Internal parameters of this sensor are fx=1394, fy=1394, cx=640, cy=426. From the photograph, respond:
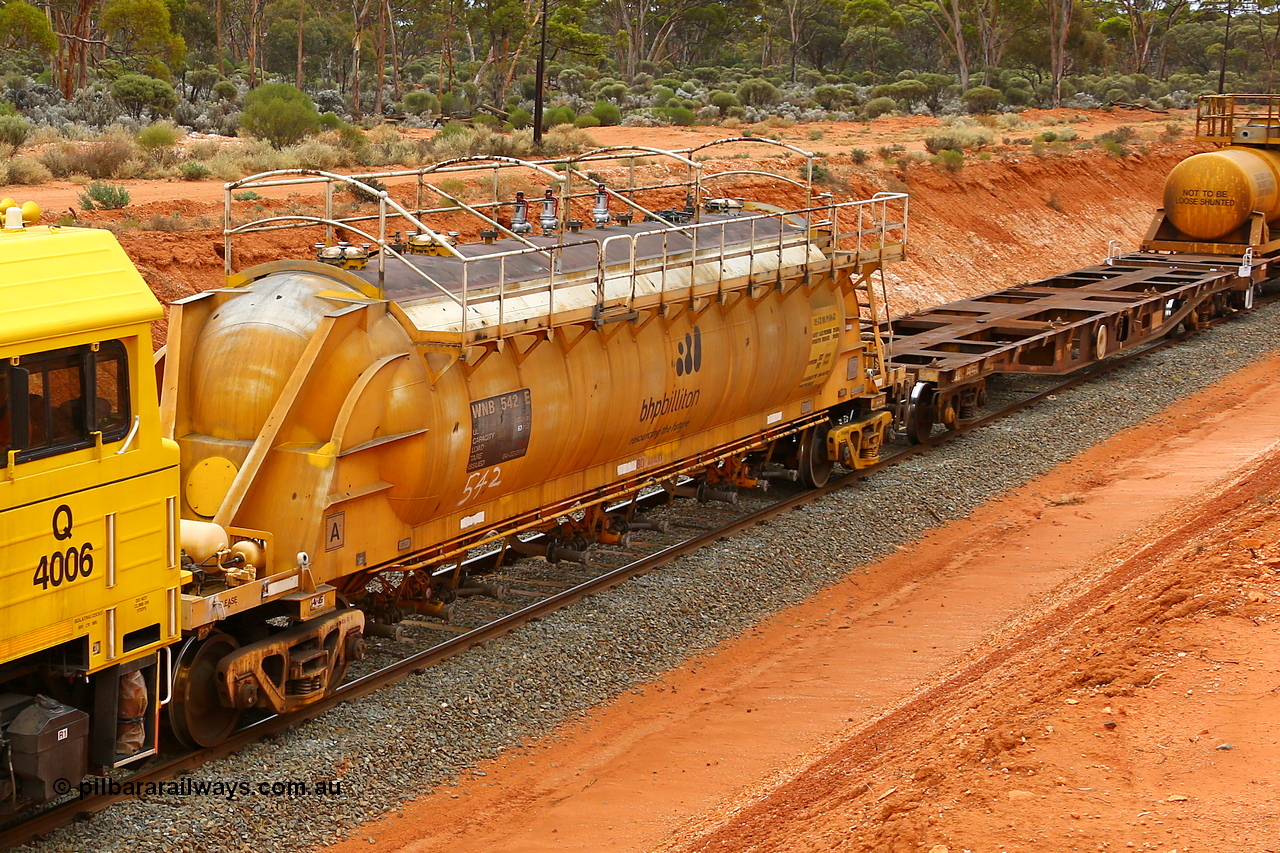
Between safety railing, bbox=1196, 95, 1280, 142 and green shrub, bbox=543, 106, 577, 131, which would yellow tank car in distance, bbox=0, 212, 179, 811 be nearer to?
safety railing, bbox=1196, 95, 1280, 142

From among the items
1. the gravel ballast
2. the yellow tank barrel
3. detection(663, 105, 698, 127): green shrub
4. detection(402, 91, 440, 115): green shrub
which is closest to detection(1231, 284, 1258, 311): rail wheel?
the yellow tank barrel

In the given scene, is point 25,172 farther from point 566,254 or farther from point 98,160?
point 566,254

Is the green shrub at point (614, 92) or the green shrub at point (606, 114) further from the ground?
the green shrub at point (614, 92)

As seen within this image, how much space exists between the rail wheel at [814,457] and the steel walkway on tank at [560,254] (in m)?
2.62

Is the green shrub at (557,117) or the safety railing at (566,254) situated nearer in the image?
the safety railing at (566,254)

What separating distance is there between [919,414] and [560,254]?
328 inches

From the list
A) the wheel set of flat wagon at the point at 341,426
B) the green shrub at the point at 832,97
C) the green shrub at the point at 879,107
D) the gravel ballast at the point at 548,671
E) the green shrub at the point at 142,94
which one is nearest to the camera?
the wheel set of flat wagon at the point at 341,426

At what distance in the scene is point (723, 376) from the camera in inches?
577

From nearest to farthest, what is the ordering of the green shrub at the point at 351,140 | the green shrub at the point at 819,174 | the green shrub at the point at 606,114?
the green shrub at the point at 351,140
the green shrub at the point at 819,174
the green shrub at the point at 606,114

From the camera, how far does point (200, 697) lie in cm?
995

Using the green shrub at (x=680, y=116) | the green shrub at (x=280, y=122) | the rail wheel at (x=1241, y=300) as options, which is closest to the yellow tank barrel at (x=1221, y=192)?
the rail wheel at (x=1241, y=300)

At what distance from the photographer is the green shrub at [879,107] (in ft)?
218

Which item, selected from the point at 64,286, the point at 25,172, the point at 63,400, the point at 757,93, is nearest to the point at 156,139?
the point at 25,172

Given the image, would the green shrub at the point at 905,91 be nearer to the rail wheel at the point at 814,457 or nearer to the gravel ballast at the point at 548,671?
the gravel ballast at the point at 548,671
